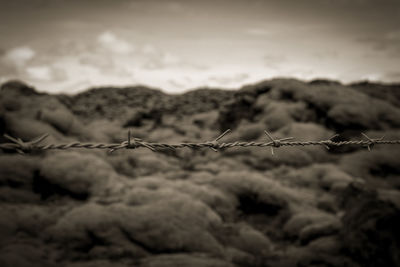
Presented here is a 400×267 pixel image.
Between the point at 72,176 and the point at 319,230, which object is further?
the point at 72,176

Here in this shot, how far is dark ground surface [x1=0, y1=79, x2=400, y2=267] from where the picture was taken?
4.25 metres

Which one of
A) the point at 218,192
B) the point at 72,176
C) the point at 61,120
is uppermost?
the point at 61,120

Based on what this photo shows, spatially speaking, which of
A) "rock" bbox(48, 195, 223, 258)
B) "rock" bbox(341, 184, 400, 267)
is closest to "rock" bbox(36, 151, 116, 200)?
"rock" bbox(48, 195, 223, 258)

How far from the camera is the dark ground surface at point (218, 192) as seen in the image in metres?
4.25

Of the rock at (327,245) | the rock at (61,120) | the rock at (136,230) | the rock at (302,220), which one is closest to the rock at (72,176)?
the rock at (136,230)

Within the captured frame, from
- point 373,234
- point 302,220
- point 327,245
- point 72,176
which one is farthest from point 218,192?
point 72,176

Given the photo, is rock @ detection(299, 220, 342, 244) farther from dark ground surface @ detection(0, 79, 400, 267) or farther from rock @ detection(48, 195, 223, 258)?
rock @ detection(48, 195, 223, 258)

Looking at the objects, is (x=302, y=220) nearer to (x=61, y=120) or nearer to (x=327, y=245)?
(x=327, y=245)

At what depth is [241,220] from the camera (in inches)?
228

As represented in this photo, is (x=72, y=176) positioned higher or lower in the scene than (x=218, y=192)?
higher

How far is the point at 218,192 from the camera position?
623 cm

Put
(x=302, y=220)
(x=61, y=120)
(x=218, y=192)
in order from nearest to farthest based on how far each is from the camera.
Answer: (x=302, y=220)
(x=218, y=192)
(x=61, y=120)

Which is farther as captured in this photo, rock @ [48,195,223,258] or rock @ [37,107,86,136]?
rock @ [37,107,86,136]

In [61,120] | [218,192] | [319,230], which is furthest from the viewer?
[61,120]
